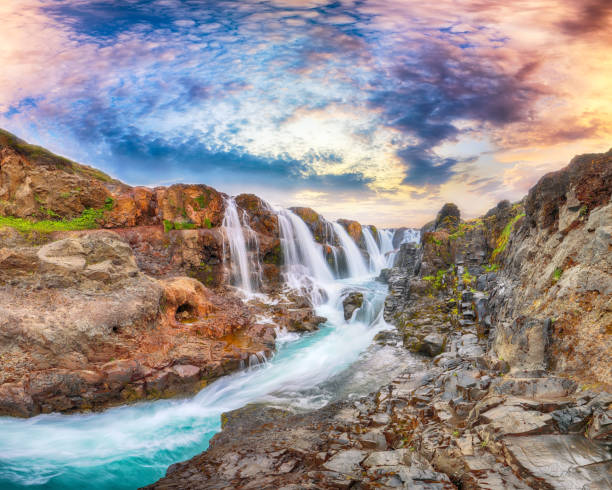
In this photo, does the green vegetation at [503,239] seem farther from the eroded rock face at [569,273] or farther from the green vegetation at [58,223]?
the green vegetation at [58,223]

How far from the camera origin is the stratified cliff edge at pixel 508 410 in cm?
315

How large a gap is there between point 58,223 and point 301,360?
55.8 feet

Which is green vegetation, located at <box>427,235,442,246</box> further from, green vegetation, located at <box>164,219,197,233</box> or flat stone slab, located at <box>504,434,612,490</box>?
green vegetation, located at <box>164,219,197,233</box>

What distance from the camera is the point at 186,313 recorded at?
1316cm

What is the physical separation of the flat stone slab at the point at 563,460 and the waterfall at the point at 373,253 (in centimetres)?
3246

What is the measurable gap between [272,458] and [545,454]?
4.20 m

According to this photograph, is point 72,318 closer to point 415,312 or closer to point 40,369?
point 40,369

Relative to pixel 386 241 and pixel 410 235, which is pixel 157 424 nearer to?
pixel 386 241

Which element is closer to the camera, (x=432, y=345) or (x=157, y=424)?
(x=157, y=424)

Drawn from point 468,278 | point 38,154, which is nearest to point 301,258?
point 468,278

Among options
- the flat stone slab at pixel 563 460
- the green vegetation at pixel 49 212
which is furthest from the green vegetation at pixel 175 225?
the flat stone slab at pixel 563 460

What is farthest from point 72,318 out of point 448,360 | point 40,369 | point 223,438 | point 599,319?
point 599,319

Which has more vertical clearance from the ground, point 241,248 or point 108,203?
point 108,203

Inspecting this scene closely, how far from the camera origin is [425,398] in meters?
6.17
